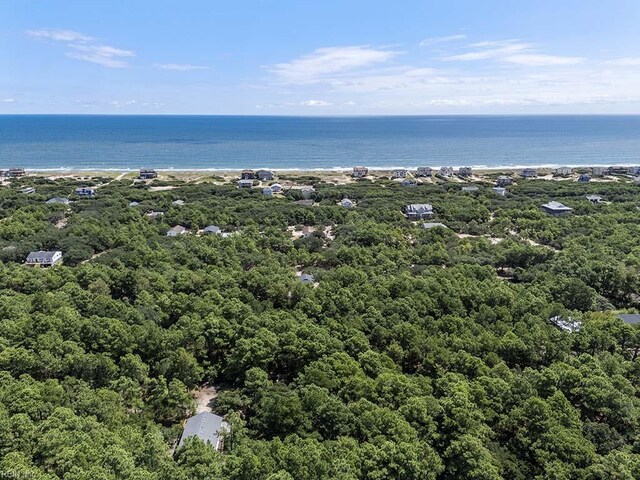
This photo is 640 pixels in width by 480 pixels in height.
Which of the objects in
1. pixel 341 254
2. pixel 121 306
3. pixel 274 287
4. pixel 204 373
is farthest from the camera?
pixel 341 254

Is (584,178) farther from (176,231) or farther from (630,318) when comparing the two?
(176,231)

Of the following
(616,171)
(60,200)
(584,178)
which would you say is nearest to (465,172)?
(584,178)

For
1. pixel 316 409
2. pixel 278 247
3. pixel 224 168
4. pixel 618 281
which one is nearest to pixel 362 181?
pixel 224 168

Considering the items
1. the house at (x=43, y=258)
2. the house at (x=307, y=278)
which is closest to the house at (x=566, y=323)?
the house at (x=307, y=278)

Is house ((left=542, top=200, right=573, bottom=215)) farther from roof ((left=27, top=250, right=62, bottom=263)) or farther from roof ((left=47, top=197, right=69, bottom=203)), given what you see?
roof ((left=47, top=197, right=69, bottom=203))

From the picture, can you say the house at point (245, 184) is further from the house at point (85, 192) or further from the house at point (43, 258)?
the house at point (43, 258)

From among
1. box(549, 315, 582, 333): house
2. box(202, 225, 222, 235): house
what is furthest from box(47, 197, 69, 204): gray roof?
box(549, 315, 582, 333): house

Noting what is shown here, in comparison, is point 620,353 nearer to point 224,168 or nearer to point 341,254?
point 341,254
